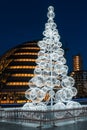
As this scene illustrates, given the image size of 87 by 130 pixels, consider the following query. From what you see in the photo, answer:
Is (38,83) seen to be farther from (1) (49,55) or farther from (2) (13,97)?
(2) (13,97)

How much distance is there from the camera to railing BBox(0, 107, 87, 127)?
20.0 meters

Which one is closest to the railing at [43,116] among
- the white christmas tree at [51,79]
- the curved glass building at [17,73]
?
the white christmas tree at [51,79]

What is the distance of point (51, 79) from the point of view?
91.1 ft

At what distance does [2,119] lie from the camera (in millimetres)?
23781

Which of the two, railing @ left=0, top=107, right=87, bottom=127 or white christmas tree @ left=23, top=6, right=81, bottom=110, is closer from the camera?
railing @ left=0, top=107, right=87, bottom=127

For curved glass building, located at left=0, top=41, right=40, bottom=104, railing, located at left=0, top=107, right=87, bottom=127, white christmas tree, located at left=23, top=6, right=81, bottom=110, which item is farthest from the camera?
curved glass building, located at left=0, top=41, right=40, bottom=104

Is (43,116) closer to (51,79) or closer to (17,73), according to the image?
(51,79)

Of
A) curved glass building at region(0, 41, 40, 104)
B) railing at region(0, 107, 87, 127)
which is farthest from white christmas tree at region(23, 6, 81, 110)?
curved glass building at region(0, 41, 40, 104)

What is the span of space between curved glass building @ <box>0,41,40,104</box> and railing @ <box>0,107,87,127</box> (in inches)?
2534

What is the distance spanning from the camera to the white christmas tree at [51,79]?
25803 millimetres

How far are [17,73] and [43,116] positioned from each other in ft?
229

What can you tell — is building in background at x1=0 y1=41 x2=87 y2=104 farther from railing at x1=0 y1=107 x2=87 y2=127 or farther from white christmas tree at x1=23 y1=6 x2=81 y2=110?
railing at x1=0 y1=107 x2=87 y2=127

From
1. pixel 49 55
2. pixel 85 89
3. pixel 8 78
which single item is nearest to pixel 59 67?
pixel 49 55

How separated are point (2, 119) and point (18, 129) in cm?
604
